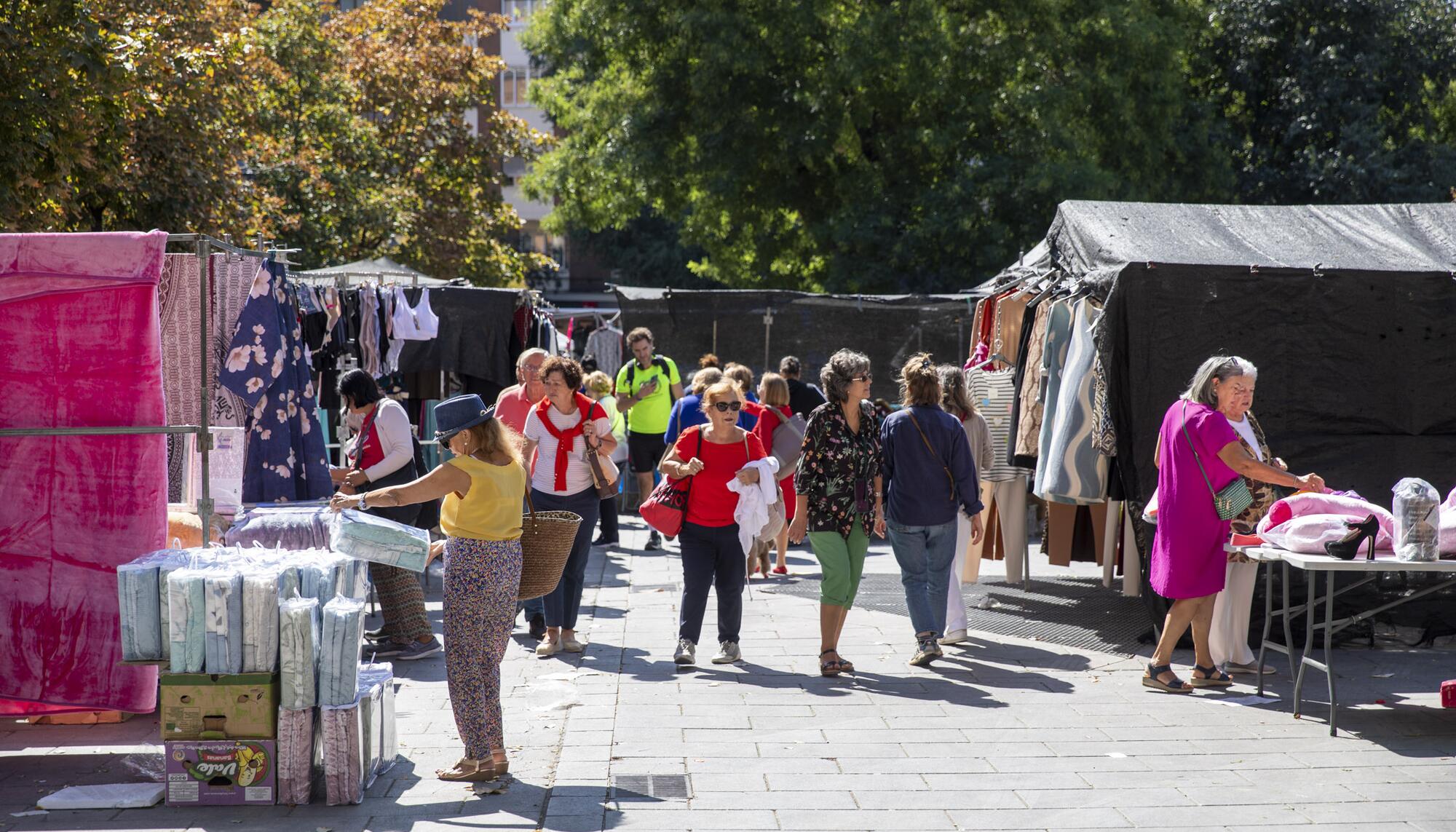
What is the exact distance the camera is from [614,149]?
26656 millimetres

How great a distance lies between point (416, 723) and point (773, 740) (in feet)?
5.98

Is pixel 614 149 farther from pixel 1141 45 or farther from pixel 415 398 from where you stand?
pixel 415 398

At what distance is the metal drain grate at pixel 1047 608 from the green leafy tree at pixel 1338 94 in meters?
18.1

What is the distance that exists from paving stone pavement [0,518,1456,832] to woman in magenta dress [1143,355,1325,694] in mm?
633

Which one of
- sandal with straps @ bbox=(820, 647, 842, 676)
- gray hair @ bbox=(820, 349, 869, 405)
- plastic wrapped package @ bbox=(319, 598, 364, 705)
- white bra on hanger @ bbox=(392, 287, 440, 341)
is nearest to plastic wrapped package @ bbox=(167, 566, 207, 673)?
plastic wrapped package @ bbox=(319, 598, 364, 705)

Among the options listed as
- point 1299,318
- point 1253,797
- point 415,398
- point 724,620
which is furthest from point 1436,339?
point 415,398

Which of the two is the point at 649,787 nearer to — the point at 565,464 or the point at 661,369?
the point at 565,464

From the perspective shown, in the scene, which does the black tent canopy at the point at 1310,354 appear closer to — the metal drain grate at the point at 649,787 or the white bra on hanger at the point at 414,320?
the metal drain grate at the point at 649,787

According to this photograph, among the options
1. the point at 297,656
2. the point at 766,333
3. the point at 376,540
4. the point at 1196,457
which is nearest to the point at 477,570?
the point at 376,540

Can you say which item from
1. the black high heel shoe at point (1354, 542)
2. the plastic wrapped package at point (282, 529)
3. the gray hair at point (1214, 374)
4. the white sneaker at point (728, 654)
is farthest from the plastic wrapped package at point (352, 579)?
the black high heel shoe at point (1354, 542)

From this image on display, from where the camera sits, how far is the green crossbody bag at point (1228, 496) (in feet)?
23.6

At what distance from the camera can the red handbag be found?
27.1ft

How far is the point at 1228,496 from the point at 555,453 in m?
4.01

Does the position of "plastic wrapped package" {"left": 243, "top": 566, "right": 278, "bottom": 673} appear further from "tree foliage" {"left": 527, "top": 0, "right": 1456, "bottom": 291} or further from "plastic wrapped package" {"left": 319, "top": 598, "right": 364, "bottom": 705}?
"tree foliage" {"left": 527, "top": 0, "right": 1456, "bottom": 291}
